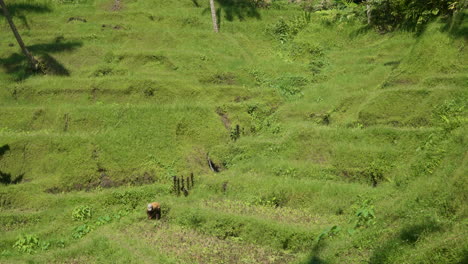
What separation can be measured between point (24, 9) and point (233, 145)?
26128mm

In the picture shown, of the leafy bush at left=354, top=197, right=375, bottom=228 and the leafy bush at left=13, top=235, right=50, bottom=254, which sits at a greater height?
the leafy bush at left=354, top=197, right=375, bottom=228

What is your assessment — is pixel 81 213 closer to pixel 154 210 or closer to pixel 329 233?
pixel 154 210

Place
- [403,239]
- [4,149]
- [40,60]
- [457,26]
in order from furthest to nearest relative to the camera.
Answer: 1. [40,60]
2. [457,26]
3. [4,149]
4. [403,239]

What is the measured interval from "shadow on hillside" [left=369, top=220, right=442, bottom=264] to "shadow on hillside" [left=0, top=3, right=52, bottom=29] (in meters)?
34.1

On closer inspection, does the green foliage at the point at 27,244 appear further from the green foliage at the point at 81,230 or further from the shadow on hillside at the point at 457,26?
the shadow on hillside at the point at 457,26

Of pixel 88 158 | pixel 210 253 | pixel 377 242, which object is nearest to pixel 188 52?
pixel 88 158

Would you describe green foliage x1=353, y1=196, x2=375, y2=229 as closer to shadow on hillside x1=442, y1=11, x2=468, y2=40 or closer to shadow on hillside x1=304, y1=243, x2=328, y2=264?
shadow on hillside x1=304, y1=243, x2=328, y2=264

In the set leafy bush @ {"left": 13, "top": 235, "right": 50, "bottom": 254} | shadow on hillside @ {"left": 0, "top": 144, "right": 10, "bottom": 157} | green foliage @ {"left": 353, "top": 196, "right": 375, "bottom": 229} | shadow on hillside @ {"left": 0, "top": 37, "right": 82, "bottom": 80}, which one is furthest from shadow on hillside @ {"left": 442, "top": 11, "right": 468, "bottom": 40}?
shadow on hillside @ {"left": 0, "top": 37, "right": 82, "bottom": 80}

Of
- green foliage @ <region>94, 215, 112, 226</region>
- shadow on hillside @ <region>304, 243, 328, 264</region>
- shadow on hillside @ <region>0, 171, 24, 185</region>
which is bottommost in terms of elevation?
green foliage @ <region>94, 215, 112, 226</region>

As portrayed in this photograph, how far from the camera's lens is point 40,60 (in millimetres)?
26484

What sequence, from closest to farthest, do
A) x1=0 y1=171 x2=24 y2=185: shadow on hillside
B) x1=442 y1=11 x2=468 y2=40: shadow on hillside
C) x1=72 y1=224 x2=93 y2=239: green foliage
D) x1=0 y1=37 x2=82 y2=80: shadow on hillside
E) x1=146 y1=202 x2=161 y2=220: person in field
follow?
x1=72 y1=224 x2=93 y2=239: green foliage
x1=146 y1=202 x2=161 y2=220: person in field
x1=0 y1=171 x2=24 y2=185: shadow on hillside
x1=442 y1=11 x2=468 y2=40: shadow on hillside
x1=0 y1=37 x2=82 y2=80: shadow on hillside

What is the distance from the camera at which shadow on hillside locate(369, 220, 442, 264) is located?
9648 mm

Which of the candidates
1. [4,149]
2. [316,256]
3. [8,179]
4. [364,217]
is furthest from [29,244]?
[364,217]

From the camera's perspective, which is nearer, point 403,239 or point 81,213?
point 403,239
